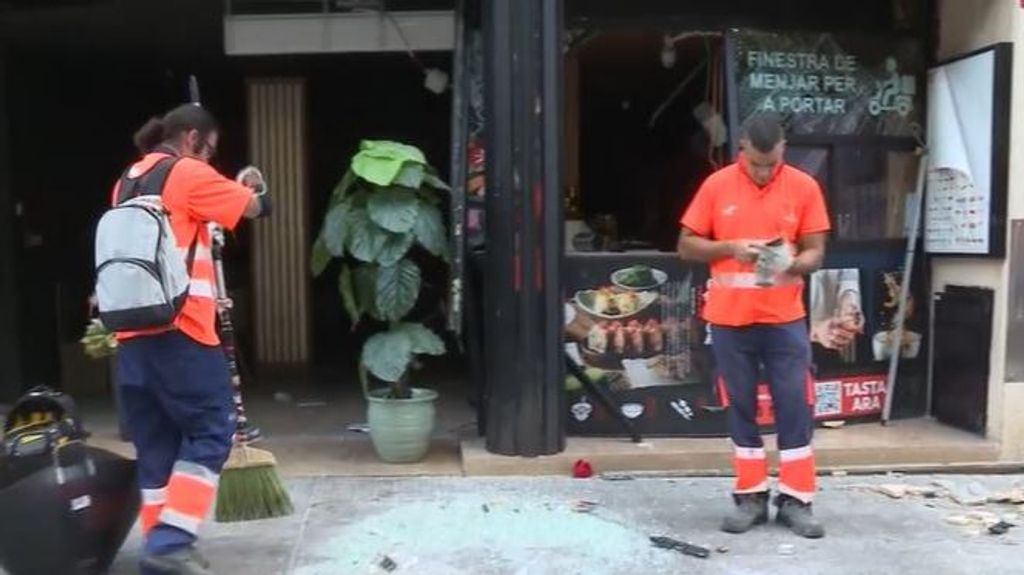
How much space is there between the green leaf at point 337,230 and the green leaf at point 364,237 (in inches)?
1.0

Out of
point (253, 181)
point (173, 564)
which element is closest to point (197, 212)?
point (253, 181)

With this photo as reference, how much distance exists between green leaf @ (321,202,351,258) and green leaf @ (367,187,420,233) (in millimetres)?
158

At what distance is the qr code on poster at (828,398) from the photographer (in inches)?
263

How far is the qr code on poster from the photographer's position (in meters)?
6.69

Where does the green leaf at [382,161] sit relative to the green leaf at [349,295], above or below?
above

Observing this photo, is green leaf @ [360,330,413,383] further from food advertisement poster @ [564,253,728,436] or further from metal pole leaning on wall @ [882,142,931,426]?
metal pole leaning on wall @ [882,142,931,426]

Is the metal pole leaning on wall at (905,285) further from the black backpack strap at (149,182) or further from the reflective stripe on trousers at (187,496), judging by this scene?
the black backpack strap at (149,182)

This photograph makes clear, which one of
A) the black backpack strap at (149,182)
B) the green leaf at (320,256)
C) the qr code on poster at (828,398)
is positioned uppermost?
the black backpack strap at (149,182)

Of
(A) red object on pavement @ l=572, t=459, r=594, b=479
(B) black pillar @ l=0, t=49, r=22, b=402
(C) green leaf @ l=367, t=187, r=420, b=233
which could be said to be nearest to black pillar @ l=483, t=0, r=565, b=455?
(A) red object on pavement @ l=572, t=459, r=594, b=479

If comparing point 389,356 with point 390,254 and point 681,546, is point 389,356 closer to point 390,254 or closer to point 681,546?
point 390,254

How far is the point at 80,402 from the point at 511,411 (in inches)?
151

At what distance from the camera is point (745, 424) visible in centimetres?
507

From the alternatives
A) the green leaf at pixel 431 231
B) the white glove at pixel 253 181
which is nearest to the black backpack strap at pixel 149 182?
the white glove at pixel 253 181

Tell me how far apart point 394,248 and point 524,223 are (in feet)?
2.27
